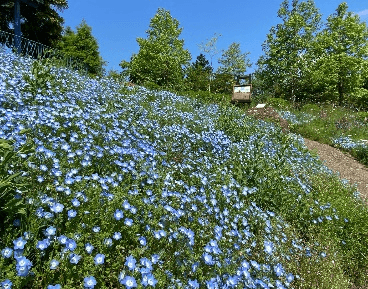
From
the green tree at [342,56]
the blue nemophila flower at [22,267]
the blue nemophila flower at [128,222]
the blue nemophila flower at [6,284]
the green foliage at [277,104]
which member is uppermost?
the green tree at [342,56]

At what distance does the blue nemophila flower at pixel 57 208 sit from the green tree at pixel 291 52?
24.4 m

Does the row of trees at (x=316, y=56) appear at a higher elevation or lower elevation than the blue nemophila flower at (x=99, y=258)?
higher

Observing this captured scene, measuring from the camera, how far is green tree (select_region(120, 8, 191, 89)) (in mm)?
24547

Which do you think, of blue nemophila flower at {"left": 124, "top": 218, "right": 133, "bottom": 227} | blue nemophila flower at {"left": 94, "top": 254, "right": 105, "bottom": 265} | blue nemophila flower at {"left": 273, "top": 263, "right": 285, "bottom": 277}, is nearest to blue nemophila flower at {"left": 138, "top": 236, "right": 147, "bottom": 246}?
blue nemophila flower at {"left": 124, "top": 218, "right": 133, "bottom": 227}

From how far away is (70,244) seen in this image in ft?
6.68

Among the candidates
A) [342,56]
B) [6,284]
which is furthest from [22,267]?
[342,56]

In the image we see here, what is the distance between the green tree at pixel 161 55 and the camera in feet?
80.5

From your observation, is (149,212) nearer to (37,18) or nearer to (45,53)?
(45,53)

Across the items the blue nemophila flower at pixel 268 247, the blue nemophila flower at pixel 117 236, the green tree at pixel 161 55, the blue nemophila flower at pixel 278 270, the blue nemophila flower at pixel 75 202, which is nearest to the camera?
the blue nemophila flower at pixel 117 236

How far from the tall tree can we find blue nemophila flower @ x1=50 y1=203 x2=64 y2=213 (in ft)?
74.6

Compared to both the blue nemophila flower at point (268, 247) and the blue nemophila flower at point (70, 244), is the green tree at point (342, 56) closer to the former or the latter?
the blue nemophila flower at point (268, 247)

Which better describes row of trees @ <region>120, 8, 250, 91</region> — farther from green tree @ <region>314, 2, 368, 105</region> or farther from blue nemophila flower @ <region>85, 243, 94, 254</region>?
blue nemophila flower @ <region>85, 243, 94, 254</region>

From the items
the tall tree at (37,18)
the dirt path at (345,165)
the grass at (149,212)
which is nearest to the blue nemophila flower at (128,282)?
the grass at (149,212)

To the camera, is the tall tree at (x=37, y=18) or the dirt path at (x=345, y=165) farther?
the tall tree at (x=37, y=18)
